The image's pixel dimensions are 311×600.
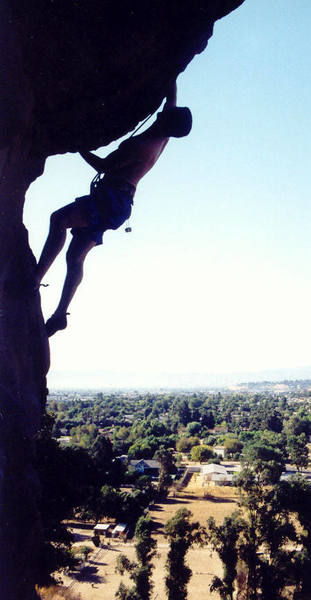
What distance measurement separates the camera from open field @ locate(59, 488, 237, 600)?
789 inches

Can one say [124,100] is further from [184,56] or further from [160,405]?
[160,405]

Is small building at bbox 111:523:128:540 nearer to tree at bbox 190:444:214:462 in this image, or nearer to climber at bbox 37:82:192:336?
tree at bbox 190:444:214:462

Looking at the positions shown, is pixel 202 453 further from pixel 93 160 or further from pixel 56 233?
pixel 56 233

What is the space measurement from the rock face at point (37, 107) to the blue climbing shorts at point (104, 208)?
38.8 inches

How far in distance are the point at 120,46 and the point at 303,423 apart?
74.9 meters

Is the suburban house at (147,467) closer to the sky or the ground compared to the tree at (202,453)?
closer to the ground

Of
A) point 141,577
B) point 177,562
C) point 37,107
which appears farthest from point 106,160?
point 141,577

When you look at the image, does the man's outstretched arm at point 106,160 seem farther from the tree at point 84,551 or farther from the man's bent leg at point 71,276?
the tree at point 84,551

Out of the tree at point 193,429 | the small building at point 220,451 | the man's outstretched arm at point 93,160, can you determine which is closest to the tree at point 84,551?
the man's outstretched arm at point 93,160

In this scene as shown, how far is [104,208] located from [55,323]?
6.67 ft

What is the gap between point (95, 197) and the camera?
5809 mm

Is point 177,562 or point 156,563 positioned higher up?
point 177,562

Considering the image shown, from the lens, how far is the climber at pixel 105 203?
5.67 metres

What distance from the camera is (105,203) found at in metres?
5.82
